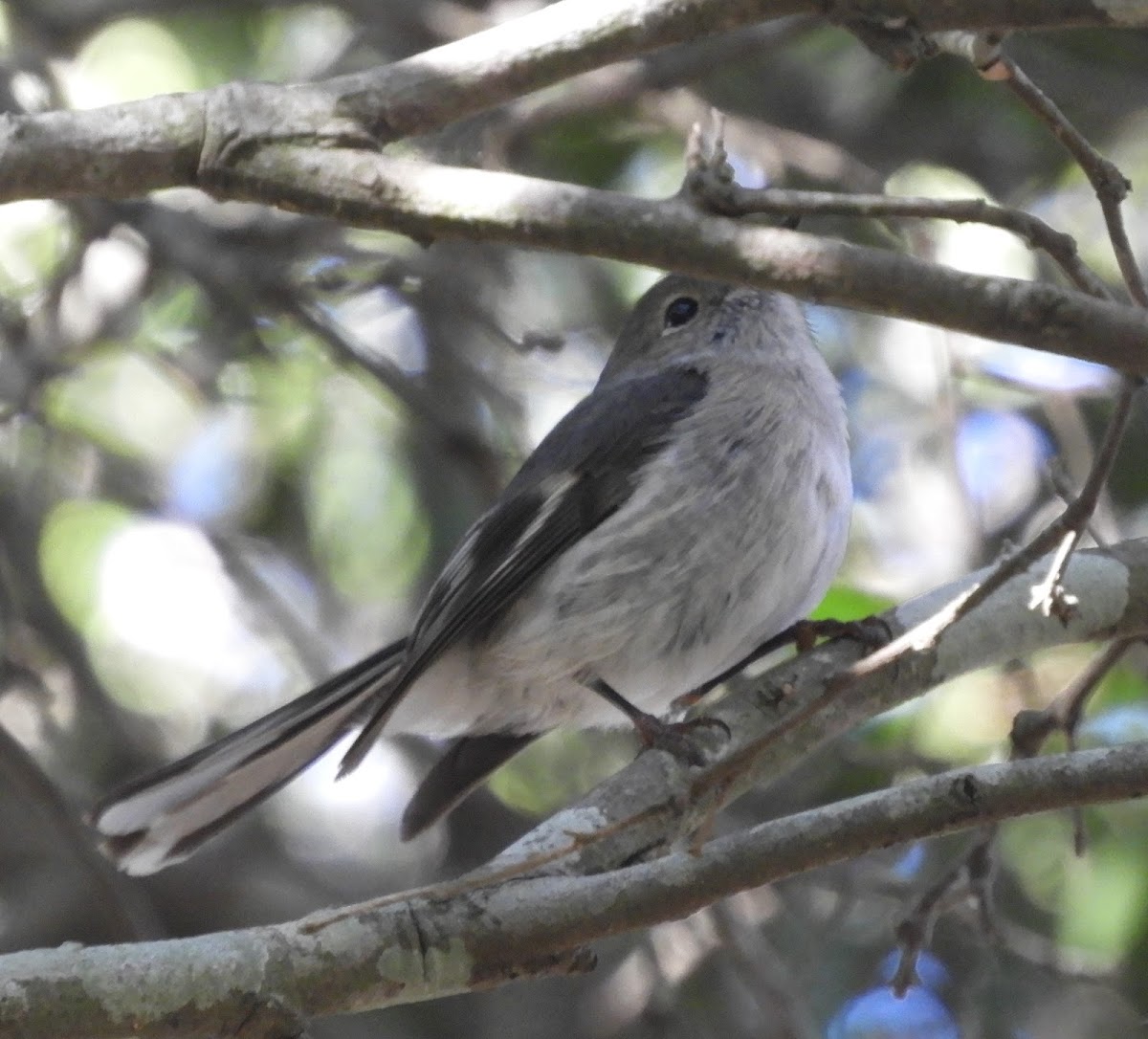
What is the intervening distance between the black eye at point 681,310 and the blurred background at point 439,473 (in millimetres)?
306

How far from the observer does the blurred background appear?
4141 millimetres

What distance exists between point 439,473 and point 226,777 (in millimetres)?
1784

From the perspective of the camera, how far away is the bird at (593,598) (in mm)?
3285

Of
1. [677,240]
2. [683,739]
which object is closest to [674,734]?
[683,739]

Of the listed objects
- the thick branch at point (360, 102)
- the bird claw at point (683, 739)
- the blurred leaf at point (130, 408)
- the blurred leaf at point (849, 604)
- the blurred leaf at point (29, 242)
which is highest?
the blurred leaf at point (29, 242)

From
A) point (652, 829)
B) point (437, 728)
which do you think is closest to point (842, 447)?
point (437, 728)

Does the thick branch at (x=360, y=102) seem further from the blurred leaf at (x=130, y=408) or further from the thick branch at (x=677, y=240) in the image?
the blurred leaf at (x=130, y=408)

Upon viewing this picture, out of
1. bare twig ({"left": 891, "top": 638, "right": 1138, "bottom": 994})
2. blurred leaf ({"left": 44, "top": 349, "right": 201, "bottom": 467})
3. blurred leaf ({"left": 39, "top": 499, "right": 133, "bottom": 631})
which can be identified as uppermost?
blurred leaf ({"left": 44, "top": 349, "right": 201, "bottom": 467})

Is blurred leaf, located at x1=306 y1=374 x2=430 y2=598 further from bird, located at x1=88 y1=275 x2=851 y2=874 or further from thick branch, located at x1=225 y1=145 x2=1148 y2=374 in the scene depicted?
thick branch, located at x1=225 y1=145 x2=1148 y2=374

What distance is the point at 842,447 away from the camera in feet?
12.1

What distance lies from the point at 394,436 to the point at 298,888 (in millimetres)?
1574

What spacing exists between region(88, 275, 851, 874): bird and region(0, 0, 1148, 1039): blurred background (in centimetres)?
32

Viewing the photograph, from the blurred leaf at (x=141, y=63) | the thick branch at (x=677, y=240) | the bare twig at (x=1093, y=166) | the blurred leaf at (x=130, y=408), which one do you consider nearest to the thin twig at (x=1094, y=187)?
the bare twig at (x=1093, y=166)

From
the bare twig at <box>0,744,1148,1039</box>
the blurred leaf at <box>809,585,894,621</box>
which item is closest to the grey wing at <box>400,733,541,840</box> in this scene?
the blurred leaf at <box>809,585,894,621</box>
